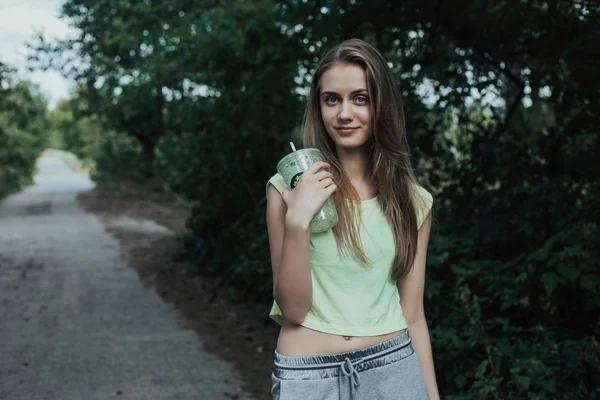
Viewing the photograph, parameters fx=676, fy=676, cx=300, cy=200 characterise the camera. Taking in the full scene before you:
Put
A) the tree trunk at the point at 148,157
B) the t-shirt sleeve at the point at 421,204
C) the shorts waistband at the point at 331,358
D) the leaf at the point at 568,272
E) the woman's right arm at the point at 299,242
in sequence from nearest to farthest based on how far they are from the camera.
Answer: the woman's right arm at the point at 299,242 < the shorts waistband at the point at 331,358 < the t-shirt sleeve at the point at 421,204 < the leaf at the point at 568,272 < the tree trunk at the point at 148,157

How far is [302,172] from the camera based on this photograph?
1.82 meters

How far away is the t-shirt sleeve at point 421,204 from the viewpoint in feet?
6.88

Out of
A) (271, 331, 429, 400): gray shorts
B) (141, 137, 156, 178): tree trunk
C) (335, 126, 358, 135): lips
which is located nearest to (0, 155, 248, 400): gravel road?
(271, 331, 429, 400): gray shorts

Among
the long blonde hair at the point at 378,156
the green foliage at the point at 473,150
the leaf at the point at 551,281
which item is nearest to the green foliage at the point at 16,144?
the green foliage at the point at 473,150

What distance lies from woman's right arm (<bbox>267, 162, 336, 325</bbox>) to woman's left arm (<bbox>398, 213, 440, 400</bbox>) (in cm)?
41

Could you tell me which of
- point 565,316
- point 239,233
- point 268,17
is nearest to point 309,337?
point 565,316

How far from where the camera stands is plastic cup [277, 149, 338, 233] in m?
→ 1.82


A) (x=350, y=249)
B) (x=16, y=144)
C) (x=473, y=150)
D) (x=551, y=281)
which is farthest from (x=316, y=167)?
(x=16, y=144)

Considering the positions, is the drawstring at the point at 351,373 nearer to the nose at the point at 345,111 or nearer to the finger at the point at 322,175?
the finger at the point at 322,175

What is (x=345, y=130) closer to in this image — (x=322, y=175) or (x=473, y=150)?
(x=322, y=175)

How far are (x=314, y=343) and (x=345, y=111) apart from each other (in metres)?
0.67

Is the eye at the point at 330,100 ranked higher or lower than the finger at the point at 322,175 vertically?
higher

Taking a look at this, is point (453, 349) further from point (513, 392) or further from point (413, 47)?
point (413, 47)

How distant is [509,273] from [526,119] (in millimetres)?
2178
